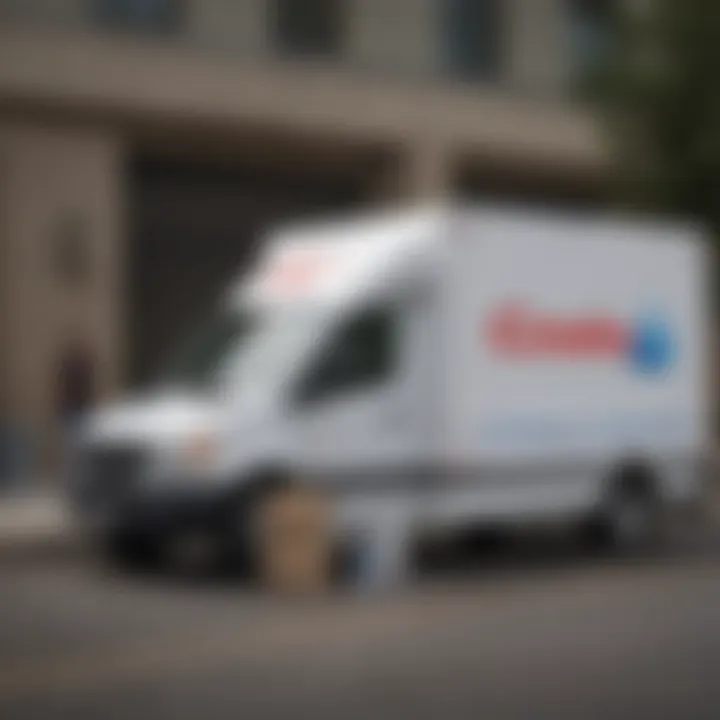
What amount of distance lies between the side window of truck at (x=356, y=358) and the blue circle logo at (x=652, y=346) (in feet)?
9.00

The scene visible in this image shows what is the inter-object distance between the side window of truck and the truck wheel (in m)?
2.81

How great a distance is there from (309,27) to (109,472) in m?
13.6

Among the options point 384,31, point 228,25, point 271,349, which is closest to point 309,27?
point 384,31

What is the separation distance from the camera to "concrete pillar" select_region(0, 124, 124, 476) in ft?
72.2

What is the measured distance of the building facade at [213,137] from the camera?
2203 centimetres

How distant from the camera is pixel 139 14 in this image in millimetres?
23016

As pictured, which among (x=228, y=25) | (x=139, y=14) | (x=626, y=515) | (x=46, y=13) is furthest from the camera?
(x=228, y=25)

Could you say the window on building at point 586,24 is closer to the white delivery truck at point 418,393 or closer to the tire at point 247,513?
the white delivery truck at point 418,393

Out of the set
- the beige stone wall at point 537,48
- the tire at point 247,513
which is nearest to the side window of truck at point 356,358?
the tire at point 247,513

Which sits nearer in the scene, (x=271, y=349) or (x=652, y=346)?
(x=271, y=349)

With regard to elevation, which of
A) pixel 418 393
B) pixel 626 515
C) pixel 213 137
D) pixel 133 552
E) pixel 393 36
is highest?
pixel 393 36

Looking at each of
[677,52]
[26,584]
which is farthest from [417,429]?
[677,52]

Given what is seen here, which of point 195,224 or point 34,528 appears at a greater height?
point 195,224

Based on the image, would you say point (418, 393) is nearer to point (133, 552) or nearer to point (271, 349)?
point (271, 349)
